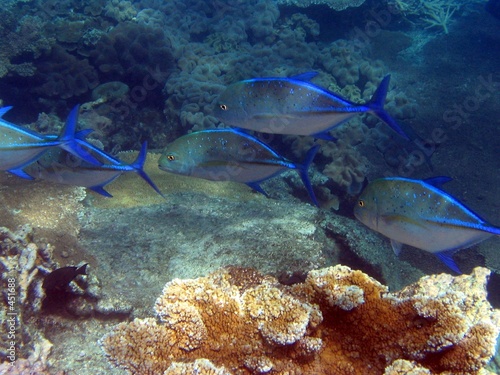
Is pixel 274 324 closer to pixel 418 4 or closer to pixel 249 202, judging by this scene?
pixel 249 202

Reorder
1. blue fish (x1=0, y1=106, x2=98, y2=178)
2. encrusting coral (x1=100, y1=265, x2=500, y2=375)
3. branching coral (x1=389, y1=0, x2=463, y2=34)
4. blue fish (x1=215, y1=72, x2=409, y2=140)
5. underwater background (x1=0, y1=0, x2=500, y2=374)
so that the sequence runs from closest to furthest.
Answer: encrusting coral (x1=100, y1=265, x2=500, y2=375) → blue fish (x1=0, y1=106, x2=98, y2=178) → blue fish (x1=215, y1=72, x2=409, y2=140) → underwater background (x1=0, y1=0, x2=500, y2=374) → branching coral (x1=389, y1=0, x2=463, y2=34)

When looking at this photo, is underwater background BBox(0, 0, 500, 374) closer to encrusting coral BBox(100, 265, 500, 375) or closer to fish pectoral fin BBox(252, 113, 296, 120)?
encrusting coral BBox(100, 265, 500, 375)

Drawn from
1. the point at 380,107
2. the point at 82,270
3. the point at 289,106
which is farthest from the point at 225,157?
the point at 82,270

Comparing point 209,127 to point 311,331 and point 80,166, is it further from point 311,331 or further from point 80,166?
point 311,331

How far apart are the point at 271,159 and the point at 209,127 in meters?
3.55

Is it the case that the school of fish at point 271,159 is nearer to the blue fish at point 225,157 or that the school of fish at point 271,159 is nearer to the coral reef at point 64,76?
the blue fish at point 225,157

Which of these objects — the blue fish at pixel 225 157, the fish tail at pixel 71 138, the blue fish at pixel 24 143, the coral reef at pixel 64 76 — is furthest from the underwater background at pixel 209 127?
the fish tail at pixel 71 138

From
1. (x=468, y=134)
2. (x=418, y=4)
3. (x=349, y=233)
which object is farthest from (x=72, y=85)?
(x=418, y=4)

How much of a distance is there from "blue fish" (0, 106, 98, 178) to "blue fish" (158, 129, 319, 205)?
793 millimetres

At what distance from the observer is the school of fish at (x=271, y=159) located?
2268 millimetres

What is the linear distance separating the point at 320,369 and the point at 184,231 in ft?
6.94

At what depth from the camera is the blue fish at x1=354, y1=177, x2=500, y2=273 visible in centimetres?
226

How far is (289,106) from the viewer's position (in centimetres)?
262

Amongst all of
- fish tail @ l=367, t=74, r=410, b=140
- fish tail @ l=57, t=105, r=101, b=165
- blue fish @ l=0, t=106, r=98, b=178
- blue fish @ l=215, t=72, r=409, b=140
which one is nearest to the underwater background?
blue fish @ l=215, t=72, r=409, b=140
